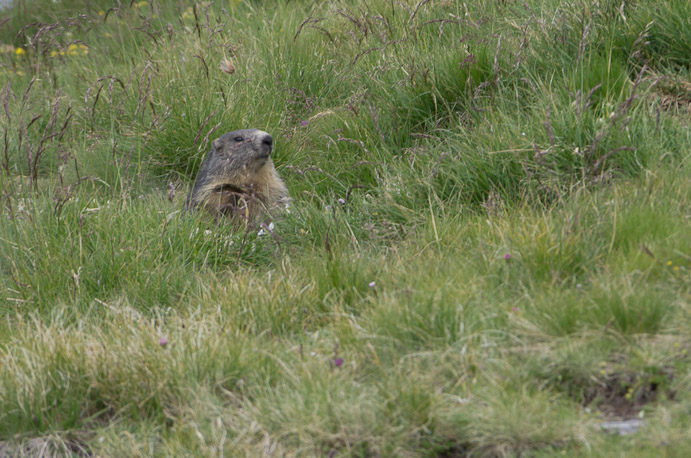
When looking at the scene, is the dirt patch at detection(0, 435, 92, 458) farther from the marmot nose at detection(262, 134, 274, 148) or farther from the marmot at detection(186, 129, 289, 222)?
the marmot nose at detection(262, 134, 274, 148)

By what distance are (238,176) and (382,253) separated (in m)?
2.13

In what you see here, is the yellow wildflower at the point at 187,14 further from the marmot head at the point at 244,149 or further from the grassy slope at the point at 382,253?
the marmot head at the point at 244,149

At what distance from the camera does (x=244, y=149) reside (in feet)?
21.7

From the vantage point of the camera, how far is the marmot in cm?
657

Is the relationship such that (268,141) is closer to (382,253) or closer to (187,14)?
(382,253)

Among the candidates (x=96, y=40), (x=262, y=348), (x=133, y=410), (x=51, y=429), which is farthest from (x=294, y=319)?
(x=96, y=40)

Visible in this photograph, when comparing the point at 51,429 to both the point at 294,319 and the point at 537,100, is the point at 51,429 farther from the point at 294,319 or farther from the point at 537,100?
the point at 537,100

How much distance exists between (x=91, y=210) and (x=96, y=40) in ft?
15.0

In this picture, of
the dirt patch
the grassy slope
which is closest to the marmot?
the grassy slope

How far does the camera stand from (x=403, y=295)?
162 inches

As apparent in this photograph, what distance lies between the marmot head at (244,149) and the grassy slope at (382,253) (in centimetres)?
20

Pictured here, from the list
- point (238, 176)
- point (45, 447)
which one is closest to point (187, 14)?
point (238, 176)

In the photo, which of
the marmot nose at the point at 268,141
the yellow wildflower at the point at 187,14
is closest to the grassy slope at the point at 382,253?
the marmot nose at the point at 268,141

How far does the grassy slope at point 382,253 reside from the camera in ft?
11.3
